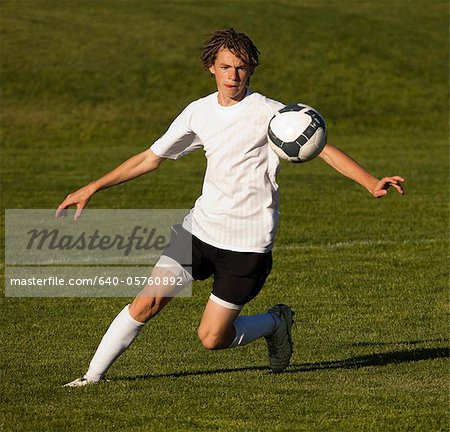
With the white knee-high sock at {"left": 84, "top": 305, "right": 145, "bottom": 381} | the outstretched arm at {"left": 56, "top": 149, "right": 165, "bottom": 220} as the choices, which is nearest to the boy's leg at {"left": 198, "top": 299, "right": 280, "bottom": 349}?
the white knee-high sock at {"left": 84, "top": 305, "right": 145, "bottom": 381}

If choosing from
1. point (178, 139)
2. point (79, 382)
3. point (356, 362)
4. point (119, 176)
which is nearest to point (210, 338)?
point (79, 382)

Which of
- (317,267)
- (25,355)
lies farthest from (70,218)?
(25,355)

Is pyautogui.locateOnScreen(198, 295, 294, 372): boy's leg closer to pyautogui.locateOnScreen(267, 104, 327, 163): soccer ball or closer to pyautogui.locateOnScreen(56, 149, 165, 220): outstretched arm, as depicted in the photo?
pyautogui.locateOnScreen(56, 149, 165, 220): outstretched arm

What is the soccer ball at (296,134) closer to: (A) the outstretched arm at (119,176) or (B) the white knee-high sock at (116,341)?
(A) the outstretched arm at (119,176)

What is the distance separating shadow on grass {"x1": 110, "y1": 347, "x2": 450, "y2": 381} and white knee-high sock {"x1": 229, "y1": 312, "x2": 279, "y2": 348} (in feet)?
1.19

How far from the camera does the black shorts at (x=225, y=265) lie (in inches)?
333

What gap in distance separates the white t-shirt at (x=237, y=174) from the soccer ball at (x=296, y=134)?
15 cm

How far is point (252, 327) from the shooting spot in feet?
29.8

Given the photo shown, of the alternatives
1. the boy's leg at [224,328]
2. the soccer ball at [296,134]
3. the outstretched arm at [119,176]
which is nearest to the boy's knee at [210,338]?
the boy's leg at [224,328]

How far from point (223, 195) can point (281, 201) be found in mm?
13706

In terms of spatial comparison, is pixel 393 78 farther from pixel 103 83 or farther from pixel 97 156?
pixel 97 156

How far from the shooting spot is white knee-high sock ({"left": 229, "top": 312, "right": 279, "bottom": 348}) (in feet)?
29.3

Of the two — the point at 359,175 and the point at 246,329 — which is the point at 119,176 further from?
the point at 359,175

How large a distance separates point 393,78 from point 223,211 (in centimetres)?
3908
